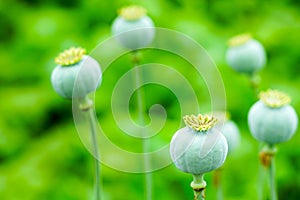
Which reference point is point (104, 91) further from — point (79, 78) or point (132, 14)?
point (79, 78)

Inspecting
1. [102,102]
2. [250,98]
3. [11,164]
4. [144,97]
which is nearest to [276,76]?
[250,98]

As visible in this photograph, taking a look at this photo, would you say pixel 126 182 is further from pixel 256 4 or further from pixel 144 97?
pixel 256 4

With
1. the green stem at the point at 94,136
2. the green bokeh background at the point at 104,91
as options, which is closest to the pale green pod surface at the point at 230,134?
the green stem at the point at 94,136

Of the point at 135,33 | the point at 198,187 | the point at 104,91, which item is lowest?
the point at 198,187

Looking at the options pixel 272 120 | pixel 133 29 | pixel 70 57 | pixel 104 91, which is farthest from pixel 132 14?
pixel 104 91

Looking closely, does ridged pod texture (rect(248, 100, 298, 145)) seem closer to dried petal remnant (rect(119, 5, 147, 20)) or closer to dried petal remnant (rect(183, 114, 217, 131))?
dried petal remnant (rect(183, 114, 217, 131))

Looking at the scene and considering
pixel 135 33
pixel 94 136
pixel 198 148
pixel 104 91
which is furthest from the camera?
pixel 104 91
